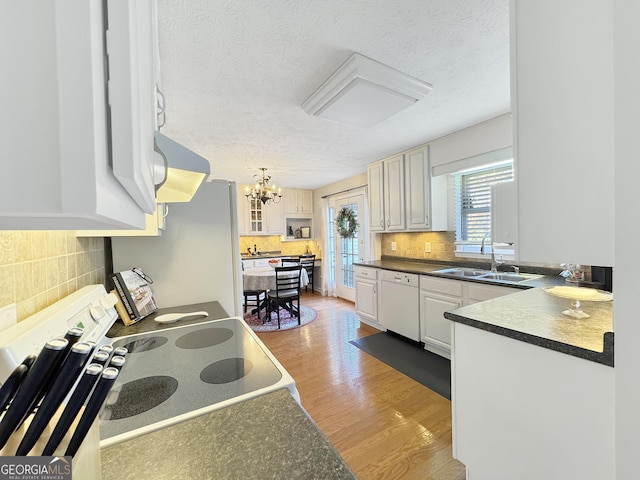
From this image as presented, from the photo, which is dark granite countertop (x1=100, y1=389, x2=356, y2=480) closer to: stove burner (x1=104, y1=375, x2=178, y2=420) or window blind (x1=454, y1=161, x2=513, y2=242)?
stove burner (x1=104, y1=375, x2=178, y2=420)

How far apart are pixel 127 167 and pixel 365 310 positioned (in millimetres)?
3676

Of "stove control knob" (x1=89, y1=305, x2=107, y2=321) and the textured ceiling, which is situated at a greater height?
the textured ceiling

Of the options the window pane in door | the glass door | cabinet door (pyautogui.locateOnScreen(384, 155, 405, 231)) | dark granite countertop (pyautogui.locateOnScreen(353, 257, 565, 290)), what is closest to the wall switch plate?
dark granite countertop (pyautogui.locateOnScreen(353, 257, 565, 290))

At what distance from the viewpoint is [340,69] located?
5.47ft

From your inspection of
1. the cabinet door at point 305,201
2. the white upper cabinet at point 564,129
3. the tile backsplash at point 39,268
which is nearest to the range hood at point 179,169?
the tile backsplash at point 39,268

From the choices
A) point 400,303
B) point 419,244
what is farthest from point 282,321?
point 419,244

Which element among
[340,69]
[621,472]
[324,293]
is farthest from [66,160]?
[324,293]

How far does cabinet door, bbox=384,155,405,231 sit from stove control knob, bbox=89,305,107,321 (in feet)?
9.98

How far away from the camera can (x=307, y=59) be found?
1.59 m

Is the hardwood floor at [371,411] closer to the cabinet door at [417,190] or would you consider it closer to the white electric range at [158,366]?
the white electric range at [158,366]

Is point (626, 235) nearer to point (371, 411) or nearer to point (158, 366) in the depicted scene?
point (158, 366)

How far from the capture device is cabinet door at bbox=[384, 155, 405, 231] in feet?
11.2

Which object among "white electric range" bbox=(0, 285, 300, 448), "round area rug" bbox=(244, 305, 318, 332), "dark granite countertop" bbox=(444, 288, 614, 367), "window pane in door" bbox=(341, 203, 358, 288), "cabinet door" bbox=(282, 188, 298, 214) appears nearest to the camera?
"white electric range" bbox=(0, 285, 300, 448)

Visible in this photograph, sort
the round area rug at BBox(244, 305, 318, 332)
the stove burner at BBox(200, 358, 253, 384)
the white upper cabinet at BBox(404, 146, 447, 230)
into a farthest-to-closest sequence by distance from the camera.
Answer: the round area rug at BBox(244, 305, 318, 332) → the white upper cabinet at BBox(404, 146, 447, 230) → the stove burner at BBox(200, 358, 253, 384)
